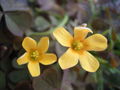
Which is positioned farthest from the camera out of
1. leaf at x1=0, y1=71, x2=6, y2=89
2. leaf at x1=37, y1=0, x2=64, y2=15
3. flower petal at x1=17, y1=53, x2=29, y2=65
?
leaf at x1=37, y1=0, x2=64, y2=15

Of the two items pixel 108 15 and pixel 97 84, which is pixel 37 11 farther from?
pixel 97 84

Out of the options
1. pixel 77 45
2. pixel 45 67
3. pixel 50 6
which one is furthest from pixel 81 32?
pixel 50 6

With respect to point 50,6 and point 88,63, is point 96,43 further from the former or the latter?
point 50,6

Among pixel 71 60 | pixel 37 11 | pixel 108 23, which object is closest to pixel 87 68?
pixel 71 60

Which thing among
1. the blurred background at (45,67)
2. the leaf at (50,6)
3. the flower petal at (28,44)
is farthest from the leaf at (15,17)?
the leaf at (50,6)

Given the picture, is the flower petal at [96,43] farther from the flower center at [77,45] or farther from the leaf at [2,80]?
the leaf at [2,80]

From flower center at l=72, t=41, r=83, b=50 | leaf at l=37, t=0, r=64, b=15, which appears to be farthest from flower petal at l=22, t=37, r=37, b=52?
leaf at l=37, t=0, r=64, b=15

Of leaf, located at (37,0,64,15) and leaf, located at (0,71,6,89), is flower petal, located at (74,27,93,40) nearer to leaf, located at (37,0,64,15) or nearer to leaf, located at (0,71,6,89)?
leaf, located at (0,71,6,89)
